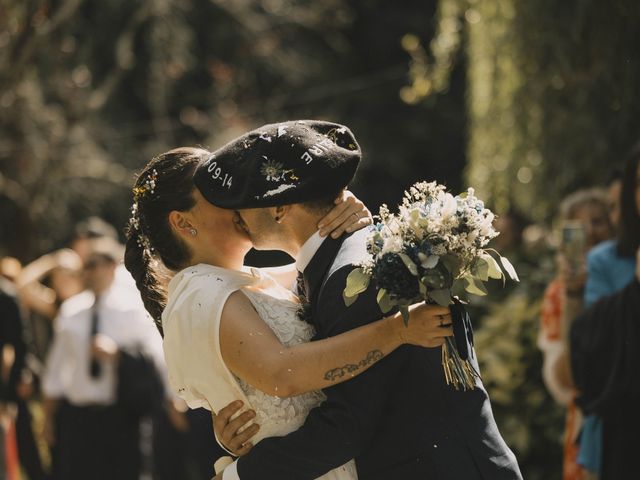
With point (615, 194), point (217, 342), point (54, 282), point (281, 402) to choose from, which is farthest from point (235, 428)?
point (54, 282)

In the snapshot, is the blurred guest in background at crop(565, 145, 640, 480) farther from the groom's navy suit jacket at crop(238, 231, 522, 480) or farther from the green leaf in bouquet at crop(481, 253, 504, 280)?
the green leaf in bouquet at crop(481, 253, 504, 280)

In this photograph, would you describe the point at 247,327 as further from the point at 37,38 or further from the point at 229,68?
the point at 229,68

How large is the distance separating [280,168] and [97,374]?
5.40m

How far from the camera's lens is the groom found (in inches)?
129

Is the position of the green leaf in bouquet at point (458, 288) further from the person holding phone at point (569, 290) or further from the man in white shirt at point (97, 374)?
the man in white shirt at point (97, 374)

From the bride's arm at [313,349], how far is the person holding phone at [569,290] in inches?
106

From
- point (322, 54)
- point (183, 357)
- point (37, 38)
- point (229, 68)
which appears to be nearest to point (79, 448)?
point (37, 38)

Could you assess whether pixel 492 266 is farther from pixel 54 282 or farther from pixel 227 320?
pixel 54 282

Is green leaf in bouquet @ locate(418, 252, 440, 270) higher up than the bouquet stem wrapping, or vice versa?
green leaf in bouquet @ locate(418, 252, 440, 270)

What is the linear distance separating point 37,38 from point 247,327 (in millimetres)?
3795

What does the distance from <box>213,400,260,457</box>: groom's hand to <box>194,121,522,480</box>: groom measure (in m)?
0.07

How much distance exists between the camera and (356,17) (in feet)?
70.2

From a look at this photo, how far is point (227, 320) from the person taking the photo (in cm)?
336

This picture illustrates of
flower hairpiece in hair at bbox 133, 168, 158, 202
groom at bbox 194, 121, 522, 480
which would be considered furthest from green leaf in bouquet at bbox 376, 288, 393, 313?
flower hairpiece in hair at bbox 133, 168, 158, 202
